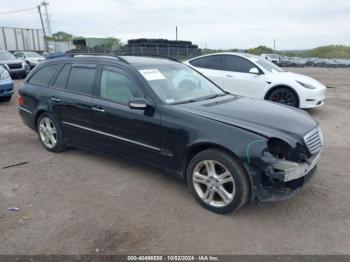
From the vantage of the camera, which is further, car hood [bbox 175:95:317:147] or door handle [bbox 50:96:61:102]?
door handle [bbox 50:96:61:102]

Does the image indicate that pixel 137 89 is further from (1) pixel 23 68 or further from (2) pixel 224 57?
(1) pixel 23 68

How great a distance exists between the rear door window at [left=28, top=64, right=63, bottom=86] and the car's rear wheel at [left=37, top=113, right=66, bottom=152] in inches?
21.8

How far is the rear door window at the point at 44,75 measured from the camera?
5.60 meters

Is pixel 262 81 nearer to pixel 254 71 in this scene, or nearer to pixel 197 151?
pixel 254 71

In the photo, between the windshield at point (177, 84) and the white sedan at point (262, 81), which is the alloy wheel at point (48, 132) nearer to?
the windshield at point (177, 84)

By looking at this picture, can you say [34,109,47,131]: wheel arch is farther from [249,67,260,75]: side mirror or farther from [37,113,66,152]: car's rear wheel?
[249,67,260,75]: side mirror

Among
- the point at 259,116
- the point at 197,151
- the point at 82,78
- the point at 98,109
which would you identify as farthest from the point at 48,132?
the point at 259,116

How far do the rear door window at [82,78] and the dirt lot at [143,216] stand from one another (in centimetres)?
112

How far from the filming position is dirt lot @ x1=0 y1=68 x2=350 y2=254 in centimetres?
317

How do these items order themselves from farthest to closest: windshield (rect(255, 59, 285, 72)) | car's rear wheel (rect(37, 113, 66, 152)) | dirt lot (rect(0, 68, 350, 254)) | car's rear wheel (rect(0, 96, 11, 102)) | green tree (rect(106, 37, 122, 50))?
green tree (rect(106, 37, 122, 50)) < car's rear wheel (rect(0, 96, 11, 102)) < windshield (rect(255, 59, 285, 72)) < car's rear wheel (rect(37, 113, 66, 152)) < dirt lot (rect(0, 68, 350, 254))

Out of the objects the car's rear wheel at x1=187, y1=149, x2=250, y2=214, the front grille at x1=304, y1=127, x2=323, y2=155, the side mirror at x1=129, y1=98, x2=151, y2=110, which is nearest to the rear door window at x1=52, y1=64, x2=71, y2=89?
the side mirror at x1=129, y1=98, x2=151, y2=110

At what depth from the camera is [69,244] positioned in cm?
319

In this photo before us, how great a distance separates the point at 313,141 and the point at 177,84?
1.86 meters

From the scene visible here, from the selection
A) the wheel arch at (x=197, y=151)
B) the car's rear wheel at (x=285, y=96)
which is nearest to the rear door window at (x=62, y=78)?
the wheel arch at (x=197, y=151)
